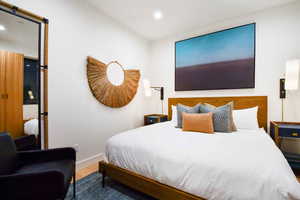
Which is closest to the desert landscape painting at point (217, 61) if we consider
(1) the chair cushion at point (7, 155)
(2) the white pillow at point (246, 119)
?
(2) the white pillow at point (246, 119)

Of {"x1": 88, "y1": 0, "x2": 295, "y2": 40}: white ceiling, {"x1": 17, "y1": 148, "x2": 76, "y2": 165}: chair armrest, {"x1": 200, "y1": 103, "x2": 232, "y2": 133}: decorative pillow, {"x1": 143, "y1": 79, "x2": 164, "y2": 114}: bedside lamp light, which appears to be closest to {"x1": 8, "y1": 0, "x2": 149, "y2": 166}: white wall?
{"x1": 88, "y1": 0, "x2": 295, "y2": 40}: white ceiling

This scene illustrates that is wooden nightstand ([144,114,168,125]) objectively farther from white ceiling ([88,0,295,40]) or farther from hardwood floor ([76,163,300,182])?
white ceiling ([88,0,295,40])

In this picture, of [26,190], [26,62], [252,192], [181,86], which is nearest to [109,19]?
[26,62]

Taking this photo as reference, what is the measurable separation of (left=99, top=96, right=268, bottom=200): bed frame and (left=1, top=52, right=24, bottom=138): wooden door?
1058mm

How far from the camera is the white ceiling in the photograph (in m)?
2.31

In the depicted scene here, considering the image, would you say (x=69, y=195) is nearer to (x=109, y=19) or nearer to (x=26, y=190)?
(x=26, y=190)

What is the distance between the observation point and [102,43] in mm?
2586

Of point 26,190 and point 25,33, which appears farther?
point 25,33

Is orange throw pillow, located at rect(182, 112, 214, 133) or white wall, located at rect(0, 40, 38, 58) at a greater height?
white wall, located at rect(0, 40, 38, 58)

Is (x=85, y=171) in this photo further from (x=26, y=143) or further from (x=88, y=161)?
(x=26, y=143)

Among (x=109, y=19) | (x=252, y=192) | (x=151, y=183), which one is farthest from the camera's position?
(x=109, y=19)

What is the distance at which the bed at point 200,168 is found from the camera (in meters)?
0.91

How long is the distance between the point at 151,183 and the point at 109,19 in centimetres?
287

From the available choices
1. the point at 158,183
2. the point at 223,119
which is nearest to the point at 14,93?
the point at 158,183
